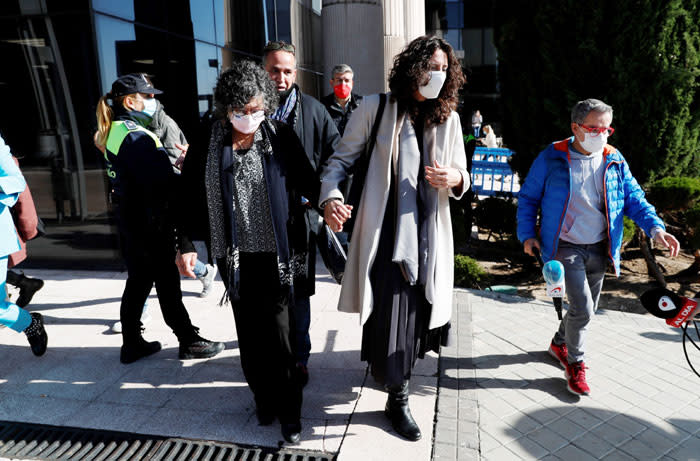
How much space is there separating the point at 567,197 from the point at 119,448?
2930 millimetres

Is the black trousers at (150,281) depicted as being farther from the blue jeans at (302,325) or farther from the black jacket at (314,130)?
the black jacket at (314,130)

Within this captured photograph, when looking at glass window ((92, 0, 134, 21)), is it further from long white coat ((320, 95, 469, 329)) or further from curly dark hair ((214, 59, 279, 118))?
long white coat ((320, 95, 469, 329))

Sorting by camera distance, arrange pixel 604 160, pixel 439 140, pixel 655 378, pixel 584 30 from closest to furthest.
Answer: pixel 439 140
pixel 604 160
pixel 655 378
pixel 584 30

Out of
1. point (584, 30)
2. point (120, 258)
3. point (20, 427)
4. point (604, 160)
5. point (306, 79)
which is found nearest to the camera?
point (20, 427)

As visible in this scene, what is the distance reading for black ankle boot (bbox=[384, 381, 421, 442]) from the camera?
2.77 m

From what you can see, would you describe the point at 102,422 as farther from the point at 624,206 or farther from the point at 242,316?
the point at 624,206

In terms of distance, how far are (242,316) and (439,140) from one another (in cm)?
139

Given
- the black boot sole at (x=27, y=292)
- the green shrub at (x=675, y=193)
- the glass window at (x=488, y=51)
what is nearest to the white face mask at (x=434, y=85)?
the black boot sole at (x=27, y=292)

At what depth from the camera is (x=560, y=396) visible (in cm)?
328

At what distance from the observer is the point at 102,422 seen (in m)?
3.01

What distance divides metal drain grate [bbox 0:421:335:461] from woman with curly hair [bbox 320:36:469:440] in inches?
28.3

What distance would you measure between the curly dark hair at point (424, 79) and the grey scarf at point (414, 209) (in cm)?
8

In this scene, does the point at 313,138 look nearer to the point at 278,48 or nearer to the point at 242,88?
the point at 278,48

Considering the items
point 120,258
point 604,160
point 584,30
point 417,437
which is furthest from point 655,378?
point 120,258
